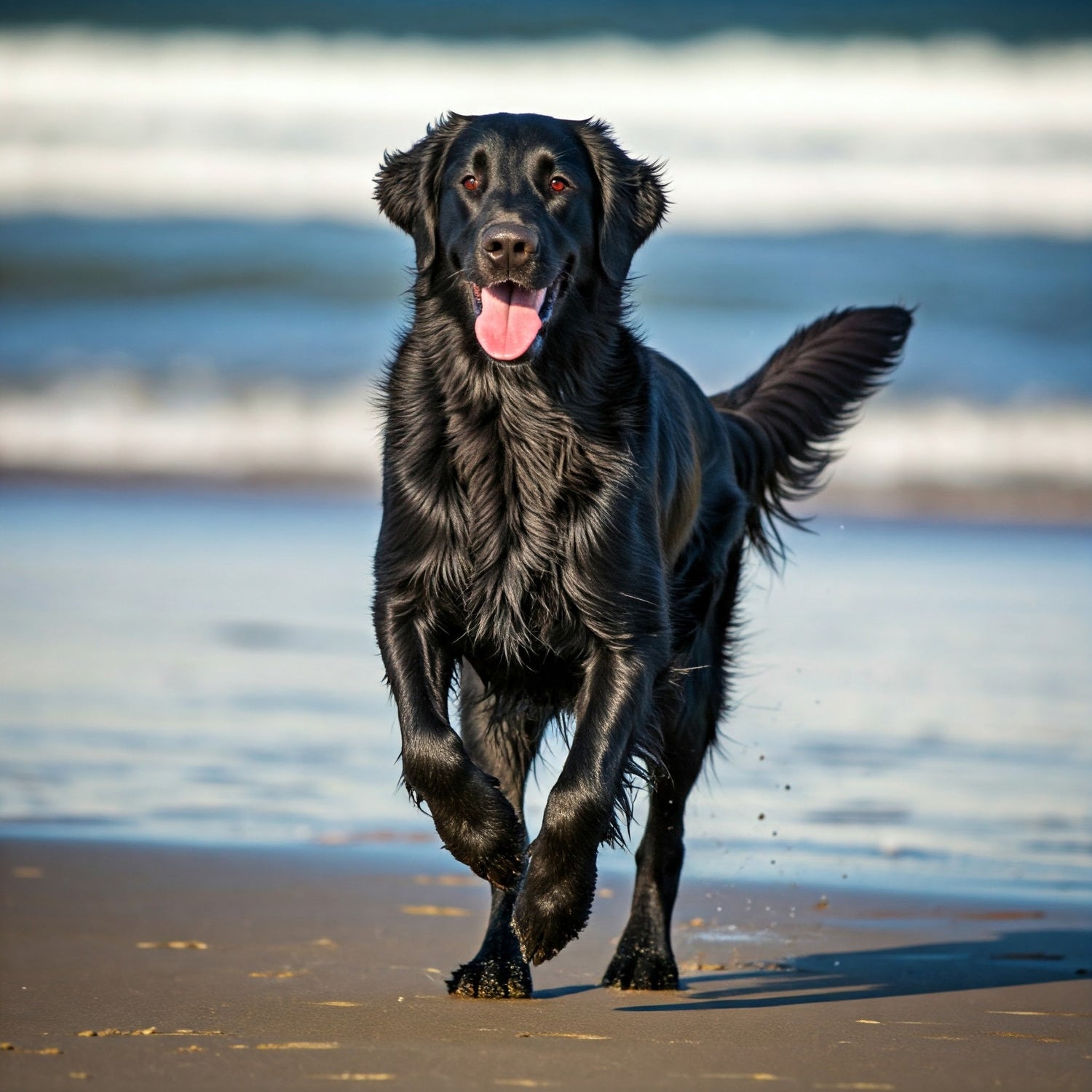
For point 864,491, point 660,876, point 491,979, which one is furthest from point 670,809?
point 864,491

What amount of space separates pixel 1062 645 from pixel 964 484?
8858 mm

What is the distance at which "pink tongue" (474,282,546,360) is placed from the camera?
398cm

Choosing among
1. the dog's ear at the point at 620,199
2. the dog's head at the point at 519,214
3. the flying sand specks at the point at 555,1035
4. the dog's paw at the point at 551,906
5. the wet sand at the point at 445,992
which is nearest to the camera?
the wet sand at the point at 445,992

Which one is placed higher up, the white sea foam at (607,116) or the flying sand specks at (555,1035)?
the white sea foam at (607,116)

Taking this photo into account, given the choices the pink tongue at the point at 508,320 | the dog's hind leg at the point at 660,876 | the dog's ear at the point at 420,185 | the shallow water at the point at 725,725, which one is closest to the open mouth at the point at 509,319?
the pink tongue at the point at 508,320

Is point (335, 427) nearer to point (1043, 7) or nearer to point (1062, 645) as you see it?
point (1062, 645)

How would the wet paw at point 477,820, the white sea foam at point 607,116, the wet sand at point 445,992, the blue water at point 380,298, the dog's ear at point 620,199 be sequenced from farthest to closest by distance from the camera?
the white sea foam at point 607,116 < the blue water at point 380,298 < the dog's ear at point 620,199 < the wet paw at point 477,820 < the wet sand at point 445,992

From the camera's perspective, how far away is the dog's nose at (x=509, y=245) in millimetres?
3869

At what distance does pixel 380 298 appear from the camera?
25438 mm

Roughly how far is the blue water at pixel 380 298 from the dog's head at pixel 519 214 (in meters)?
16.2

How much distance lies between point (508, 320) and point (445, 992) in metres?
1.65

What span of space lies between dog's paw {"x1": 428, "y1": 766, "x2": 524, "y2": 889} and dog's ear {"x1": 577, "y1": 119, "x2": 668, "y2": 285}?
138cm

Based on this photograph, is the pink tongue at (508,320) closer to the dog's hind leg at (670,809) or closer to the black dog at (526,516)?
the black dog at (526,516)

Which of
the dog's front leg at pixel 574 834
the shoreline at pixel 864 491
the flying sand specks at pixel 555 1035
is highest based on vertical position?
the shoreline at pixel 864 491
